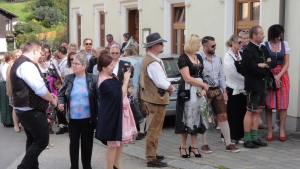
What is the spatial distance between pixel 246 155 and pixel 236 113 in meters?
1.14

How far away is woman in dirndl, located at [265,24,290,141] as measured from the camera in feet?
29.6

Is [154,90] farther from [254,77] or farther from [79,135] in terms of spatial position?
[254,77]

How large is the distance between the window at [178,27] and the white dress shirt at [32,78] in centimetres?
860

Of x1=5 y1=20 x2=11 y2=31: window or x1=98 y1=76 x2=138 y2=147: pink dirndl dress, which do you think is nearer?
x1=98 y1=76 x2=138 y2=147: pink dirndl dress

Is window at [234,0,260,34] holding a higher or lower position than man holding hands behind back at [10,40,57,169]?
higher

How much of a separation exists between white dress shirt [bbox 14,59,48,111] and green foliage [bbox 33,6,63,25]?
60.9 m

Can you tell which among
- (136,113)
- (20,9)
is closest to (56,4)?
(20,9)

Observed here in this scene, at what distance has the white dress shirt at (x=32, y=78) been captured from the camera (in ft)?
22.5

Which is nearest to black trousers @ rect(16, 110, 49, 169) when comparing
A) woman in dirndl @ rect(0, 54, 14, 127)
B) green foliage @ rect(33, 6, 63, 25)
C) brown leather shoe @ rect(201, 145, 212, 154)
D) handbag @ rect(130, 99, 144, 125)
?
handbag @ rect(130, 99, 144, 125)

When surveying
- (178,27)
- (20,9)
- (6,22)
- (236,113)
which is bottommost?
(236,113)

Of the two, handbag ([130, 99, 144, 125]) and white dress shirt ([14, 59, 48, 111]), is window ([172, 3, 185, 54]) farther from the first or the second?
white dress shirt ([14, 59, 48, 111])

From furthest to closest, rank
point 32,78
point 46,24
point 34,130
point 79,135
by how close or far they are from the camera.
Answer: point 46,24
point 79,135
point 34,130
point 32,78

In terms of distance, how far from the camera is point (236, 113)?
30.4ft

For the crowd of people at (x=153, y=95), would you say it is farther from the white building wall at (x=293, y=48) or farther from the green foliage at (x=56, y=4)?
the green foliage at (x=56, y=4)
